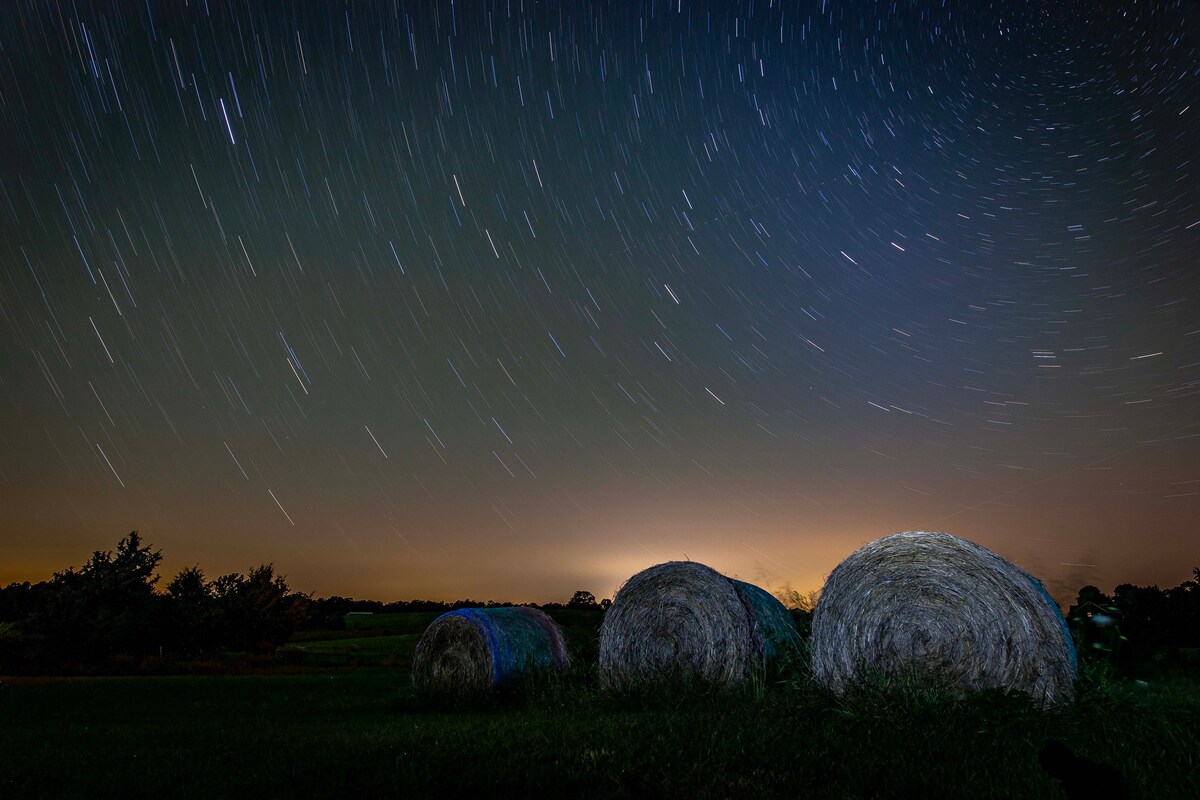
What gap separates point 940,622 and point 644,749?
479 cm

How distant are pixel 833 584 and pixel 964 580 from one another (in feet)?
5.69

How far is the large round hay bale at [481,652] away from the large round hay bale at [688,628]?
2.25 metres

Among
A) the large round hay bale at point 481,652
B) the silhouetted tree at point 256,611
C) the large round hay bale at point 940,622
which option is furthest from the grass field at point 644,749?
the silhouetted tree at point 256,611

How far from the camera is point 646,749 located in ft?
22.6

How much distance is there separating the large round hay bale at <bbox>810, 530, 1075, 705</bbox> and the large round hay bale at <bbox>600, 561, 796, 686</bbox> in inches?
60.7

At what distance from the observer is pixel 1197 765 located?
5734 mm

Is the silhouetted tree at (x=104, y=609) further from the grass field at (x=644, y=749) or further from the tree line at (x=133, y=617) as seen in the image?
the grass field at (x=644, y=749)

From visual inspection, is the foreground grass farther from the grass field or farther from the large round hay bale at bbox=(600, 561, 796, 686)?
the large round hay bale at bbox=(600, 561, 796, 686)

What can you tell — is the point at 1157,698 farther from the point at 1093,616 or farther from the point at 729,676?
the point at 729,676

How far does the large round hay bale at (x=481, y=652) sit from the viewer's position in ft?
47.5

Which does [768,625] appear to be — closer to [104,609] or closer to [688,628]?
[688,628]

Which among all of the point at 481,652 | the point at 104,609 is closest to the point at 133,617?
the point at 104,609

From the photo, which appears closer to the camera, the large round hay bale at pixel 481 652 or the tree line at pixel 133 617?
the large round hay bale at pixel 481 652

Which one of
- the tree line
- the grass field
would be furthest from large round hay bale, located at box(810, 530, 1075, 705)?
the tree line
